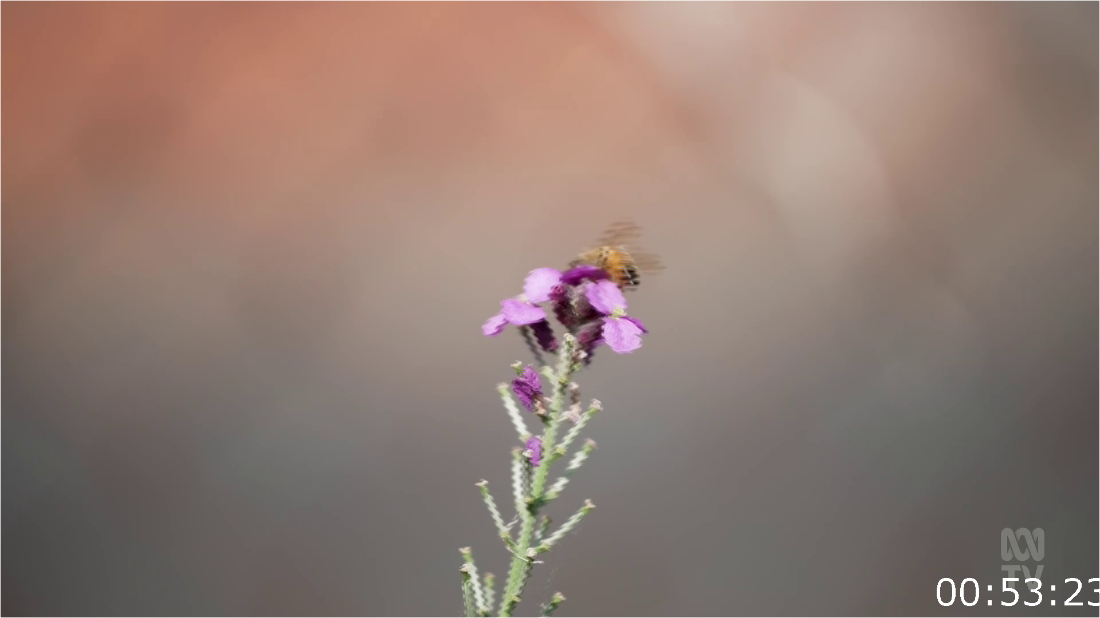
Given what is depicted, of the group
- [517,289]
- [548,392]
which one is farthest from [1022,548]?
[548,392]

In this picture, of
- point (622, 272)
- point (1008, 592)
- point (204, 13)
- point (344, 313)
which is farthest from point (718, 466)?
point (204, 13)

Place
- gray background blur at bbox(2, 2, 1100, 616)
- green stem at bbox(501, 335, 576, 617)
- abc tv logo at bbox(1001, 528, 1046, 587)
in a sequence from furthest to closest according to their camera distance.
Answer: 1. abc tv logo at bbox(1001, 528, 1046, 587)
2. gray background blur at bbox(2, 2, 1100, 616)
3. green stem at bbox(501, 335, 576, 617)

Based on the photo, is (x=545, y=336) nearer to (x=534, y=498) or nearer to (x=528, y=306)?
(x=528, y=306)

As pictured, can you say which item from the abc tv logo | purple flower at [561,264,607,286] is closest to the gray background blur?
the abc tv logo

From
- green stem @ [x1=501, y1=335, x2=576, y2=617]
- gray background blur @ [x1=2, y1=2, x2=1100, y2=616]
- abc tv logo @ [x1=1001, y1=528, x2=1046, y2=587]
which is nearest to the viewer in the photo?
green stem @ [x1=501, y1=335, x2=576, y2=617]

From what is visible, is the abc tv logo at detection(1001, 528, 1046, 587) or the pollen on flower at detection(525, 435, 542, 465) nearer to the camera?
the pollen on flower at detection(525, 435, 542, 465)

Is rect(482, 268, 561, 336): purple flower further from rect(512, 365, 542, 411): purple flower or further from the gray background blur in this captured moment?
the gray background blur

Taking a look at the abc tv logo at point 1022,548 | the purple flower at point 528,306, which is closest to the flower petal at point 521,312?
the purple flower at point 528,306
